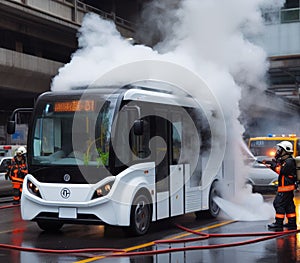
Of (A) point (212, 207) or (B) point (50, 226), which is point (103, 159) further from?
(A) point (212, 207)

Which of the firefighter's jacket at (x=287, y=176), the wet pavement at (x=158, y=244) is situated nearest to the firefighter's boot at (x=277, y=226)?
the wet pavement at (x=158, y=244)

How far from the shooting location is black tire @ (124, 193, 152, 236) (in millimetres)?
9422

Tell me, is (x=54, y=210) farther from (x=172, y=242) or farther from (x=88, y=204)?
(x=172, y=242)

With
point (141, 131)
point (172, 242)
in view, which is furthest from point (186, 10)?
point (172, 242)

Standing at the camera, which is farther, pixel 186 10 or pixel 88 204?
pixel 186 10

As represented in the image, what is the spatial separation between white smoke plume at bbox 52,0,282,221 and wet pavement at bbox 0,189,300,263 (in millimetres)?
2772

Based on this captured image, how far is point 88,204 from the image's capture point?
30.0 ft

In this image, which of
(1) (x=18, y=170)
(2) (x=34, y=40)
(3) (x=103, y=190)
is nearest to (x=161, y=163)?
(3) (x=103, y=190)

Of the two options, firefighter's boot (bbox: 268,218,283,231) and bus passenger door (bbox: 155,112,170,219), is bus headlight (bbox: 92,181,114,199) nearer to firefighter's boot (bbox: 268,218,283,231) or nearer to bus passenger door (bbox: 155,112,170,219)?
bus passenger door (bbox: 155,112,170,219)

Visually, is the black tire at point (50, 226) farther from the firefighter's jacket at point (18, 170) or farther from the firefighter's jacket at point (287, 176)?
the firefighter's jacket at point (18, 170)

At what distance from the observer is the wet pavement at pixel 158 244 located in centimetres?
802

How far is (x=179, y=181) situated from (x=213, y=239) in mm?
1651

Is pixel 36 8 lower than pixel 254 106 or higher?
higher

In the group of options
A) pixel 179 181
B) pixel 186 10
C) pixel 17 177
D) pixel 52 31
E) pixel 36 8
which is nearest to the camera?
pixel 179 181
